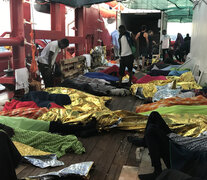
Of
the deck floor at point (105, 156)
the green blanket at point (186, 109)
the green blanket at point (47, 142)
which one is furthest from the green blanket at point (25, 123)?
the green blanket at point (186, 109)

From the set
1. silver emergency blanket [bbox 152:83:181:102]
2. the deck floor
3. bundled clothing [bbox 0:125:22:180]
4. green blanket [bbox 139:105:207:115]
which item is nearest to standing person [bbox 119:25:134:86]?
silver emergency blanket [bbox 152:83:181:102]

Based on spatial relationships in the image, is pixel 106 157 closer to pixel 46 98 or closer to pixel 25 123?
pixel 25 123

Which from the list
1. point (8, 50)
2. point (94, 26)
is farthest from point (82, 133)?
point (94, 26)

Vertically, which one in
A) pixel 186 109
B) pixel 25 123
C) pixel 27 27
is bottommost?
pixel 25 123

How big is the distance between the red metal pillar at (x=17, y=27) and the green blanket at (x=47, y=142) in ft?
9.58

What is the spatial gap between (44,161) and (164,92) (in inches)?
148

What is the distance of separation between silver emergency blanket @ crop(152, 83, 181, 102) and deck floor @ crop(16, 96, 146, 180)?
2.06 meters

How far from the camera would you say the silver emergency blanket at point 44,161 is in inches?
116

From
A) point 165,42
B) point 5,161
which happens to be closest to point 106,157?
point 5,161

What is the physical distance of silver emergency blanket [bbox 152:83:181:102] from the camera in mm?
5855

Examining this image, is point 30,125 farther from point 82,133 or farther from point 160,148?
point 160,148

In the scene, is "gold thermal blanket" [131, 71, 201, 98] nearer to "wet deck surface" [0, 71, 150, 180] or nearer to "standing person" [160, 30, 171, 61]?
"wet deck surface" [0, 71, 150, 180]

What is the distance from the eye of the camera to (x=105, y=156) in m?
3.28

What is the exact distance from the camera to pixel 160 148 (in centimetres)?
249
